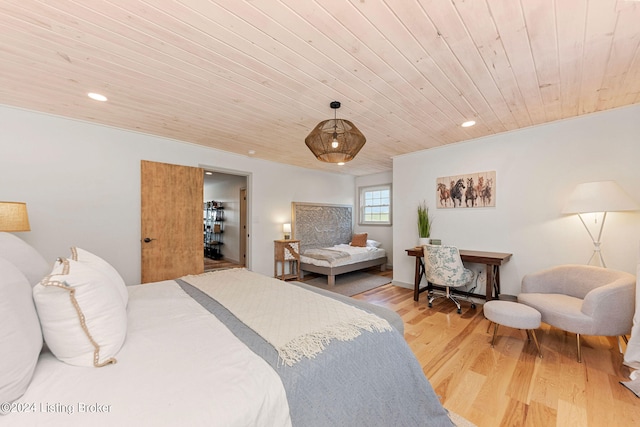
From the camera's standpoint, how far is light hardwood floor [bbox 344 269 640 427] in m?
1.58

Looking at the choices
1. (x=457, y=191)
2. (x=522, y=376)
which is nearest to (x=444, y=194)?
(x=457, y=191)

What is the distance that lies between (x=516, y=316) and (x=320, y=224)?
13.3ft

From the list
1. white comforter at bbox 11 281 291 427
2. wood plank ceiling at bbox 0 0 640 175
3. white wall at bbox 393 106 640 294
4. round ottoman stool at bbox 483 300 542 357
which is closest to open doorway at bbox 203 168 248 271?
wood plank ceiling at bbox 0 0 640 175

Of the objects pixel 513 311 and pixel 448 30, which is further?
pixel 513 311

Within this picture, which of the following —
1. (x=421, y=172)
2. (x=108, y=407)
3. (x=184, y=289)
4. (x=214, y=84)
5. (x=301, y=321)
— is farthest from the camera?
(x=421, y=172)

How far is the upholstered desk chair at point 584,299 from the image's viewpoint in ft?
6.62

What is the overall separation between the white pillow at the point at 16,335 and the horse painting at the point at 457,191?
4.41m

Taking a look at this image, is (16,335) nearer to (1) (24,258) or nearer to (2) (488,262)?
(1) (24,258)

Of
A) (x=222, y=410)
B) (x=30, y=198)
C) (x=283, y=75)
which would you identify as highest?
(x=283, y=75)

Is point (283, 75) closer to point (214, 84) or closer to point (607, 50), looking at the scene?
point (214, 84)

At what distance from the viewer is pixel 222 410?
76 centimetres

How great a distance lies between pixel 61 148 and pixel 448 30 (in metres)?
3.99

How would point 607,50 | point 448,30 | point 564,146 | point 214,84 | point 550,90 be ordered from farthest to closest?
1. point 564,146
2. point 550,90
3. point 214,84
4. point 607,50
5. point 448,30

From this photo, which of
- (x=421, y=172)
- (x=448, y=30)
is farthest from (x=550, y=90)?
(x=421, y=172)
